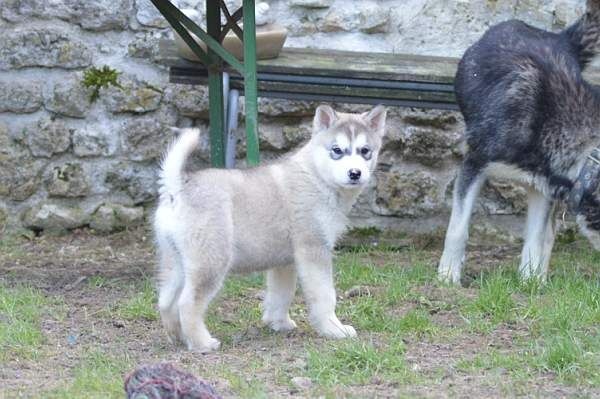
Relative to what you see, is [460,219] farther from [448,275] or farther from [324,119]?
[324,119]

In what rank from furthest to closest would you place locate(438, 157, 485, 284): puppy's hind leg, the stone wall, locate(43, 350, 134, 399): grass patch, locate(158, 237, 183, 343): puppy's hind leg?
the stone wall, locate(438, 157, 485, 284): puppy's hind leg, locate(158, 237, 183, 343): puppy's hind leg, locate(43, 350, 134, 399): grass patch

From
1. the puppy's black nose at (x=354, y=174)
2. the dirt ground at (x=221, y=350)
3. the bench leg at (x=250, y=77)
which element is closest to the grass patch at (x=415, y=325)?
the dirt ground at (x=221, y=350)

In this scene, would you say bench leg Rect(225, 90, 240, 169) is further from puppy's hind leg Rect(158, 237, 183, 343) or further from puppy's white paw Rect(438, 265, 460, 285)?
puppy's hind leg Rect(158, 237, 183, 343)

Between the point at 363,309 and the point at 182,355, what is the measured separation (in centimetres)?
101

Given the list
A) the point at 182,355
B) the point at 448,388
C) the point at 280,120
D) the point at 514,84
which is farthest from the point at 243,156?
the point at 448,388

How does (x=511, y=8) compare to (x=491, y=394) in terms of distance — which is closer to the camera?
(x=491, y=394)

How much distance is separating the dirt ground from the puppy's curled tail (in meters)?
0.66

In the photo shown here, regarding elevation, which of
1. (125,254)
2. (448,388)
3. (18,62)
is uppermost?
(18,62)

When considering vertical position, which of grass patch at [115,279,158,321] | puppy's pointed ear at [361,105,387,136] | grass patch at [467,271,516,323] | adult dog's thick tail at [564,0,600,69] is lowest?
grass patch at [115,279,158,321]

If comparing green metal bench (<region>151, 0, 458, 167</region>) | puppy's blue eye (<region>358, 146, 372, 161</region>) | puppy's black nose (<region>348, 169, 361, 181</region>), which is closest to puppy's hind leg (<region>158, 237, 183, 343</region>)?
puppy's black nose (<region>348, 169, 361, 181</region>)

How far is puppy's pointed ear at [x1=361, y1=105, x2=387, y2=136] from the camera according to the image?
193 inches

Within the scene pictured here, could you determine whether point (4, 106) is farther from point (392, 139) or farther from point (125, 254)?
point (392, 139)

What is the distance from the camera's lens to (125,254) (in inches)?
257

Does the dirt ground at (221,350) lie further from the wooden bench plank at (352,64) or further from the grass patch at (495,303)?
the wooden bench plank at (352,64)
